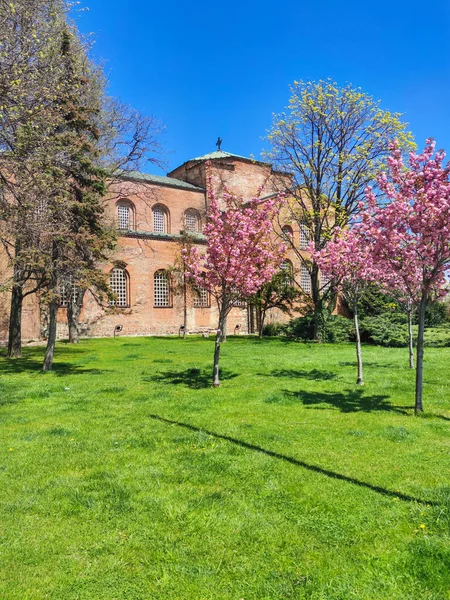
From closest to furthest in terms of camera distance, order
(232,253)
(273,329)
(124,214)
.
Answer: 1. (232,253)
2. (273,329)
3. (124,214)

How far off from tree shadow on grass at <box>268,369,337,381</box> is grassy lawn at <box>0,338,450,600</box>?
2.93 m

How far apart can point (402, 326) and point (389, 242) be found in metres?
20.0

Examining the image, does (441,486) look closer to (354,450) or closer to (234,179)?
(354,450)

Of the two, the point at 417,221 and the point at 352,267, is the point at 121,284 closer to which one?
the point at 352,267

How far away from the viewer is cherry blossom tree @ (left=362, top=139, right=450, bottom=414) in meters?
7.52

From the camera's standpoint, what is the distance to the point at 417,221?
7.76 meters

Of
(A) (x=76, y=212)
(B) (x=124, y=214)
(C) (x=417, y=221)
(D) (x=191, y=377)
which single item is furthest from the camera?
(B) (x=124, y=214)

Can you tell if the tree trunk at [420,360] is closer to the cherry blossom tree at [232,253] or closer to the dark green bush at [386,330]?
the cherry blossom tree at [232,253]

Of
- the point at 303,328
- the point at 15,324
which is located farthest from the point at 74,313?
the point at 303,328

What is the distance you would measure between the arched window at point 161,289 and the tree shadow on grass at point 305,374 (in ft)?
69.7

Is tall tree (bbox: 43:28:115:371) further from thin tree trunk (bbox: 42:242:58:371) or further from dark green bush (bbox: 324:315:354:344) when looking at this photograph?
dark green bush (bbox: 324:315:354:344)

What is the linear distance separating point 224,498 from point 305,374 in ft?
30.0

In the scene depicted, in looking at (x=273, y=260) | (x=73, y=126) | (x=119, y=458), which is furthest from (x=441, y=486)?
(x=73, y=126)

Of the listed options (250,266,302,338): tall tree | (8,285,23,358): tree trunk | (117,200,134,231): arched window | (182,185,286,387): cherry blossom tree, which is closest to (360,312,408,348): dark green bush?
(250,266,302,338): tall tree
